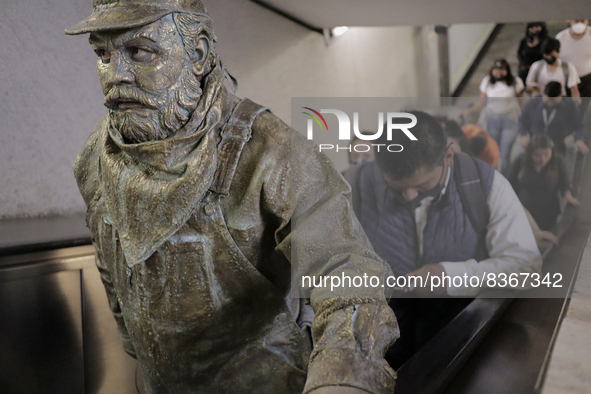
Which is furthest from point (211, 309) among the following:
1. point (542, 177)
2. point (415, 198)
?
point (542, 177)

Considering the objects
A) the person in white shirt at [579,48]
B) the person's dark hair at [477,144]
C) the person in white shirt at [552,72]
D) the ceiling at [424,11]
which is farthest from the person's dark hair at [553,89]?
the person's dark hair at [477,144]

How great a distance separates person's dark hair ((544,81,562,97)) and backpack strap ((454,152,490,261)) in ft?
3.42

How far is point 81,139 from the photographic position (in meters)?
2.44

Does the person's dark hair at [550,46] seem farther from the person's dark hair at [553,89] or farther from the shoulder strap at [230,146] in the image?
the shoulder strap at [230,146]

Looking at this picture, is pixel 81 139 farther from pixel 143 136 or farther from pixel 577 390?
pixel 577 390

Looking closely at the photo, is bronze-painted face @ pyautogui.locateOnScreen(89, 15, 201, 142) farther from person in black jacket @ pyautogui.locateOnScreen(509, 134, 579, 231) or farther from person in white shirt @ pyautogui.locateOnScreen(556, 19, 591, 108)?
person in white shirt @ pyautogui.locateOnScreen(556, 19, 591, 108)

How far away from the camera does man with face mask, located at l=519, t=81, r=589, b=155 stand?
1.95 metres

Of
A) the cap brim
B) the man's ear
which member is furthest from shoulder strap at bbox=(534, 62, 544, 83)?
the cap brim

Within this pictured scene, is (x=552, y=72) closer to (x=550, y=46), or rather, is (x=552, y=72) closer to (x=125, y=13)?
(x=550, y=46)

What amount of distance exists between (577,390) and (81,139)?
225 centimetres

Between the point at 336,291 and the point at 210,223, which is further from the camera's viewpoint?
the point at 210,223

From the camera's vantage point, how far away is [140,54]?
97 centimetres

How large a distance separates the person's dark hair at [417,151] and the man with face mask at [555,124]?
344 millimetres

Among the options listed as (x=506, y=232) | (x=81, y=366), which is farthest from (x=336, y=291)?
(x=81, y=366)
